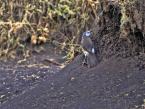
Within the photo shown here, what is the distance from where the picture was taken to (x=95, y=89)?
518 cm

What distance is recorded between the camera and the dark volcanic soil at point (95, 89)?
15.5 feet

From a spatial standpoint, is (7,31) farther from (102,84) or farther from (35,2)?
Result: (102,84)

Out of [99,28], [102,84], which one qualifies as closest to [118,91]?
[102,84]

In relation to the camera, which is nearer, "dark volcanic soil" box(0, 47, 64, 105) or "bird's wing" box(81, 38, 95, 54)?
"bird's wing" box(81, 38, 95, 54)

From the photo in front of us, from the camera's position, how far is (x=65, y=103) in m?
5.07

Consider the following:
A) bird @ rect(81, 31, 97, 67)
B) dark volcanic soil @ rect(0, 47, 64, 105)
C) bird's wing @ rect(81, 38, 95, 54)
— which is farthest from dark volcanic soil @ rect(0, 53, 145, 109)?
dark volcanic soil @ rect(0, 47, 64, 105)

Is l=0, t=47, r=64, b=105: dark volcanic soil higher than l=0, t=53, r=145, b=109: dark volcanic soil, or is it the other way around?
l=0, t=53, r=145, b=109: dark volcanic soil

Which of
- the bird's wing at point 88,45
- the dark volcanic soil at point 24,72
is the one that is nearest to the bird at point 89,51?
the bird's wing at point 88,45

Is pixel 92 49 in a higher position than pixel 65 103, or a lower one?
higher

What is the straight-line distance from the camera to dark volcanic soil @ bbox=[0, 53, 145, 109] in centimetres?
473

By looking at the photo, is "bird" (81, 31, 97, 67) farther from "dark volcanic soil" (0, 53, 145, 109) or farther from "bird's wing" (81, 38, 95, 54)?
"dark volcanic soil" (0, 53, 145, 109)

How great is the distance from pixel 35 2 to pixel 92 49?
527cm

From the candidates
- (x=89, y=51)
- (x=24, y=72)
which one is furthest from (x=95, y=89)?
(x=24, y=72)

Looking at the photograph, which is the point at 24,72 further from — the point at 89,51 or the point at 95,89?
the point at 95,89
